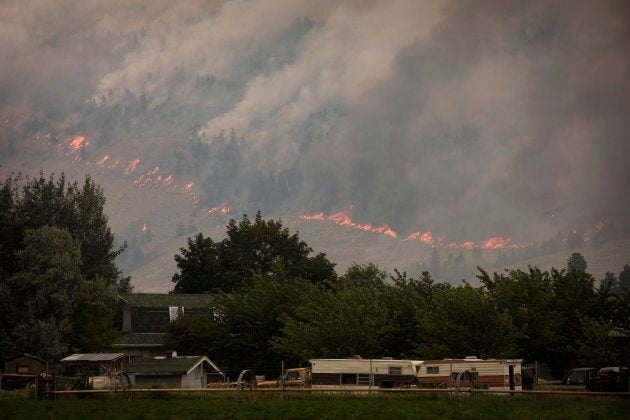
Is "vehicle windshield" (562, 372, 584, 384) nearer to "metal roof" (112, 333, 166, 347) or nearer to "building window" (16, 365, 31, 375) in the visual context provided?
"building window" (16, 365, 31, 375)

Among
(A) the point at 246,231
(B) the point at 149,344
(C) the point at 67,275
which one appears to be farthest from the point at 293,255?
(C) the point at 67,275

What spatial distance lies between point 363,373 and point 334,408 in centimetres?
1989

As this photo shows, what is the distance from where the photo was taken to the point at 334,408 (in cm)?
3972

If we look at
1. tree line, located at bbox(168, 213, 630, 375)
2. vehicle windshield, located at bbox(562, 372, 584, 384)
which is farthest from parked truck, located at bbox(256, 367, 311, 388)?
vehicle windshield, located at bbox(562, 372, 584, 384)

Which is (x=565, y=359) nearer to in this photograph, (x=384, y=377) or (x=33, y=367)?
(x=384, y=377)

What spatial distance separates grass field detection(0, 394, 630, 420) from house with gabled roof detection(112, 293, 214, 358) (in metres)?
55.2

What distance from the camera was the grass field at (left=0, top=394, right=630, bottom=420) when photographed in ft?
118

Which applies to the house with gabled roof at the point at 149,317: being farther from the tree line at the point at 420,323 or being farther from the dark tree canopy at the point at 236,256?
the dark tree canopy at the point at 236,256

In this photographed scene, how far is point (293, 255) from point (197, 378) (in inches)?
2352

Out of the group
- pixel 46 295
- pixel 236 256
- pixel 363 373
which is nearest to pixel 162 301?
pixel 46 295

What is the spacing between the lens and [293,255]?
135 metres

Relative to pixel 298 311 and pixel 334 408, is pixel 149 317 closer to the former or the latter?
pixel 298 311

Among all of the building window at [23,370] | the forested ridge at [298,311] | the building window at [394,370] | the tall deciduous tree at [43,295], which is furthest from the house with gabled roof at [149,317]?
the building window at [394,370]

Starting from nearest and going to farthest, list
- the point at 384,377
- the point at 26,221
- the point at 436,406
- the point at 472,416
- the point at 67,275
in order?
the point at 472,416
the point at 436,406
the point at 384,377
the point at 67,275
the point at 26,221
